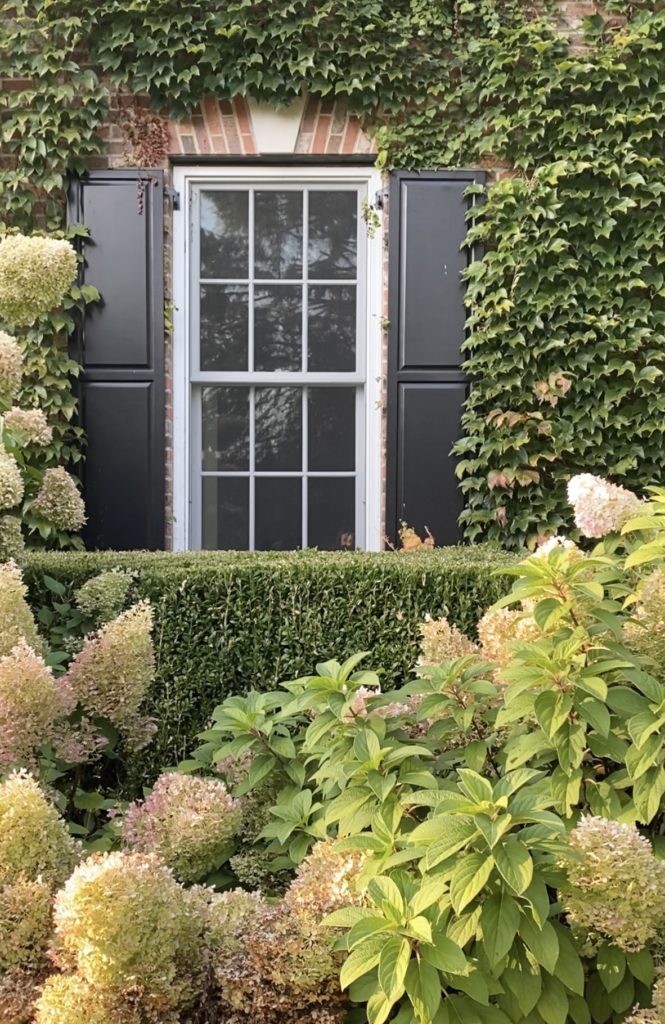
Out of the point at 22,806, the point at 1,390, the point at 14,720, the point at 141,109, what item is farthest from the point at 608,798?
the point at 141,109

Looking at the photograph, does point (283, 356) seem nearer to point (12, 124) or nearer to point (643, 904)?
point (12, 124)

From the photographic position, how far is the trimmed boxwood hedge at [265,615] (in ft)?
9.30

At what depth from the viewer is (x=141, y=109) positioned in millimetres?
4418

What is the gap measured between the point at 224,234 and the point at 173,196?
34 cm

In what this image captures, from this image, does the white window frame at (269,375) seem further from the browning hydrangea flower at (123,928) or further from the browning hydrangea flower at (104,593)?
the browning hydrangea flower at (123,928)

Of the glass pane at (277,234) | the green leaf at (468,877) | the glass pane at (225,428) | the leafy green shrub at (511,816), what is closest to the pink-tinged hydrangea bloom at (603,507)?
the leafy green shrub at (511,816)

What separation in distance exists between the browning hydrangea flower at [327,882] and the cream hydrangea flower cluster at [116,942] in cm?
22

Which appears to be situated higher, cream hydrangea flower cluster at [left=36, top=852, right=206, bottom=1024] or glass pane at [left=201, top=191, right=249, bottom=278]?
glass pane at [left=201, top=191, right=249, bottom=278]

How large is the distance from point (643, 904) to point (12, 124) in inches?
184

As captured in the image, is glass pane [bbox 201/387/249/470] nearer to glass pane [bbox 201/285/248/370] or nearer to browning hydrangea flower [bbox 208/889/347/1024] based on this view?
glass pane [bbox 201/285/248/370]

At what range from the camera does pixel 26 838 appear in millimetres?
1296

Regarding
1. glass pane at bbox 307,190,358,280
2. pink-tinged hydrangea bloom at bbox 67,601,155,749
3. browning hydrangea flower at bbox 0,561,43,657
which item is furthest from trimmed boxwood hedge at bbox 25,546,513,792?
glass pane at bbox 307,190,358,280

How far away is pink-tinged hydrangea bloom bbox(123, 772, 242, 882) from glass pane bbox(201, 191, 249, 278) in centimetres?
360

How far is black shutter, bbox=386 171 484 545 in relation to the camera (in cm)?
440
